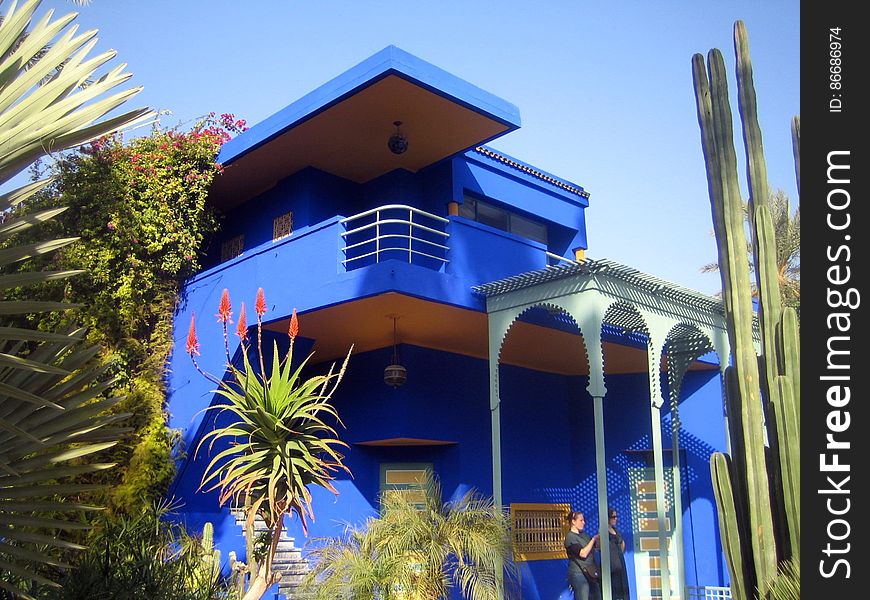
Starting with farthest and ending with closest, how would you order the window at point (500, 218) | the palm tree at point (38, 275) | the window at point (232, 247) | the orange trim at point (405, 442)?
the window at point (232, 247) < the window at point (500, 218) < the orange trim at point (405, 442) < the palm tree at point (38, 275)

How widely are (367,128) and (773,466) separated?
22.5 ft

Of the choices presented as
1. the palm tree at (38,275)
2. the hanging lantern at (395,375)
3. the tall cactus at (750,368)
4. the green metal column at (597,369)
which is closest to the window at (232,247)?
the hanging lantern at (395,375)

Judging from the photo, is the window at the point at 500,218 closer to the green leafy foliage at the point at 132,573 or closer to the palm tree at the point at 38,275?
the green leafy foliage at the point at 132,573

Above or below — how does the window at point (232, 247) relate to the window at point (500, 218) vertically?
below

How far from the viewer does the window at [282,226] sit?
1312cm

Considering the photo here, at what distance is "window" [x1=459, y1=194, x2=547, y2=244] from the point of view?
531 inches

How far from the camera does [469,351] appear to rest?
12.9m

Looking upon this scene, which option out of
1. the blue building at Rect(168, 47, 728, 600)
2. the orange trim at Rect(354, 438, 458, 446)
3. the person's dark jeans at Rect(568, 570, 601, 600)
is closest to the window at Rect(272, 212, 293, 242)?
the blue building at Rect(168, 47, 728, 600)

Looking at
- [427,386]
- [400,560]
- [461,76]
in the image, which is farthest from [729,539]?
[461,76]

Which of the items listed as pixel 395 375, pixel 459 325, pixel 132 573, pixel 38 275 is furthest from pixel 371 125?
pixel 38 275

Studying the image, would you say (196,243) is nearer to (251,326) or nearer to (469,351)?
(251,326)

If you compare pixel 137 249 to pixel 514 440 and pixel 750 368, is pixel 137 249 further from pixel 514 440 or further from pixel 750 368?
pixel 750 368

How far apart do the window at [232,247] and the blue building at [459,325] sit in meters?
0.04

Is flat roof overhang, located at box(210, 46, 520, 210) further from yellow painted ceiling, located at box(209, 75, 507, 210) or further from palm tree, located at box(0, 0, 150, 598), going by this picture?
palm tree, located at box(0, 0, 150, 598)
